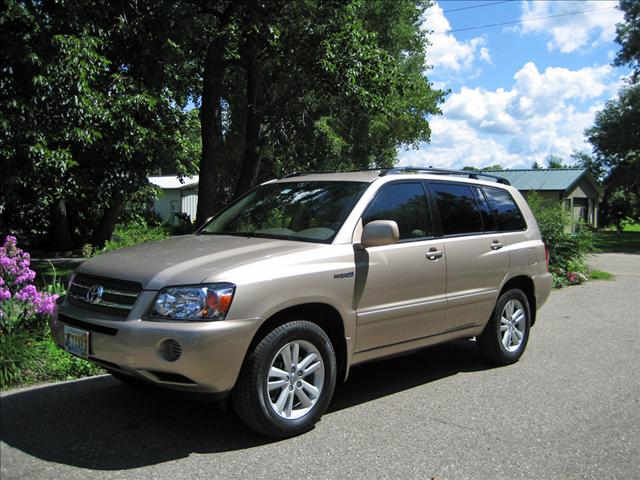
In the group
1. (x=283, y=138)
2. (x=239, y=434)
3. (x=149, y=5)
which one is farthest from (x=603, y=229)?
(x=239, y=434)

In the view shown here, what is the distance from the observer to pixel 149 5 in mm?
9867

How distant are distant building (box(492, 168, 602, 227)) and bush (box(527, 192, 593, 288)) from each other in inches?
934

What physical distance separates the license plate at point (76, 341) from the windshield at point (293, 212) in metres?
1.56

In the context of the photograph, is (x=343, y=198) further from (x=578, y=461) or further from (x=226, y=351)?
(x=578, y=461)

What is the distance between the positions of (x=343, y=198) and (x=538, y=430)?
92.4 inches

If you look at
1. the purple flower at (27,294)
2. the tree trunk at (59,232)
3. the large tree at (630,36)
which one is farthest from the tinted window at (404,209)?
the large tree at (630,36)

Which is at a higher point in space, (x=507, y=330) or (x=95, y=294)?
(x=95, y=294)

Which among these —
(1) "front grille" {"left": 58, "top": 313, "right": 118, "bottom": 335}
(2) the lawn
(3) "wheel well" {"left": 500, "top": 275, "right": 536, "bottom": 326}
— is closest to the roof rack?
(3) "wheel well" {"left": 500, "top": 275, "right": 536, "bottom": 326}

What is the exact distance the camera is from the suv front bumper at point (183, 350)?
3.78 meters

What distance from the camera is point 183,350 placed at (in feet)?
12.4

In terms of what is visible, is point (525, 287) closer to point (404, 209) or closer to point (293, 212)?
point (404, 209)

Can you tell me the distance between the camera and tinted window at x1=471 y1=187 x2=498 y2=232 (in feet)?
20.3

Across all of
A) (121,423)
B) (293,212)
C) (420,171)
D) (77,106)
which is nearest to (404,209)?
(420,171)

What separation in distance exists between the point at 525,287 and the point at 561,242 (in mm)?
7827
